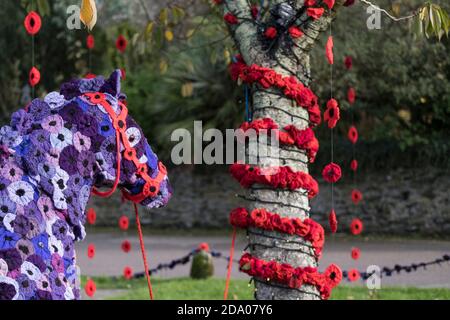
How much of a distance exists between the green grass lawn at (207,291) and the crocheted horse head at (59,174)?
17.8 feet

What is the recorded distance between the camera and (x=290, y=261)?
4.33 metres

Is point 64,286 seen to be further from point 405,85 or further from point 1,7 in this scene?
point 1,7

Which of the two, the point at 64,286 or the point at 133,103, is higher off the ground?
the point at 133,103

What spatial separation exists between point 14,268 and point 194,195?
14731 mm

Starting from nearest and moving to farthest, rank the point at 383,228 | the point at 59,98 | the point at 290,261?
the point at 59,98
the point at 290,261
the point at 383,228

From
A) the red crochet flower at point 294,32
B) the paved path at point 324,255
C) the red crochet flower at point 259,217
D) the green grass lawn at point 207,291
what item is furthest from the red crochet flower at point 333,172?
the paved path at point 324,255

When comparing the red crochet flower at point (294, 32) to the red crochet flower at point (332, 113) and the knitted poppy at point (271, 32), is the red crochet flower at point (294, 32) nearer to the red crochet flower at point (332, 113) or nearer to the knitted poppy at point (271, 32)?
the knitted poppy at point (271, 32)

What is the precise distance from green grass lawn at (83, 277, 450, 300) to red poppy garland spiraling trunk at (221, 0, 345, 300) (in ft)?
14.1

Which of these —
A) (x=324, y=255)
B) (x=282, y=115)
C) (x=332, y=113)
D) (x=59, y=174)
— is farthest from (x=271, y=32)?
(x=324, y=255)

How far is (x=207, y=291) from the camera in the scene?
944cm

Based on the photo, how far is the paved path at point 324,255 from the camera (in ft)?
34.9

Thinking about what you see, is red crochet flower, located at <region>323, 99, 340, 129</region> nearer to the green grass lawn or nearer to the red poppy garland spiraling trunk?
the red poppy garland spiraling trunk

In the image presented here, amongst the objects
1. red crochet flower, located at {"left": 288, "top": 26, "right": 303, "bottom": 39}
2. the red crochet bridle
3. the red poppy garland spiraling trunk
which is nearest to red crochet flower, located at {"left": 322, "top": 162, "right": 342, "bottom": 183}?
the red poppy garland spiraling trunk
